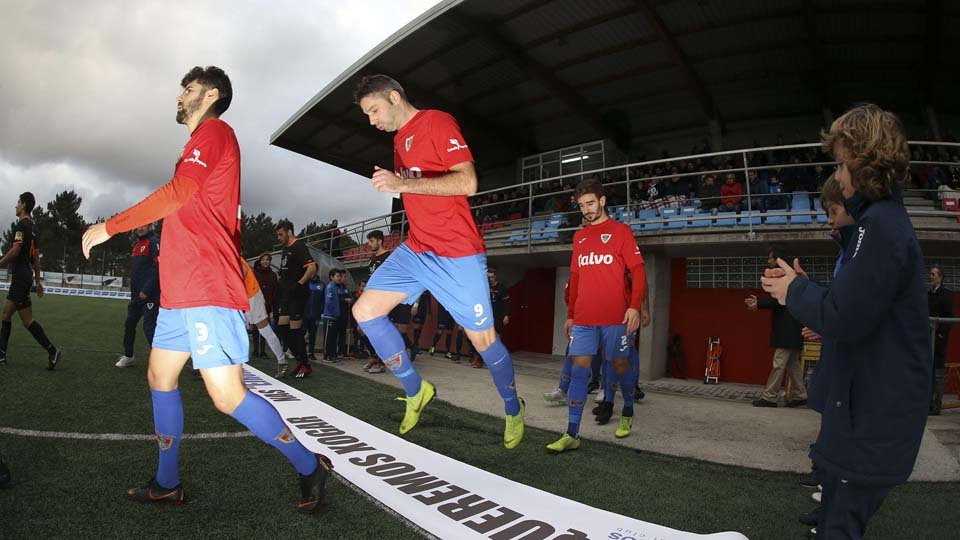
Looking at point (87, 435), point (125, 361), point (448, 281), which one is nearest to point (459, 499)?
point (448, 281)

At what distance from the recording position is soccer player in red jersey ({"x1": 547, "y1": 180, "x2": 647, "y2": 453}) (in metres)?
3.96

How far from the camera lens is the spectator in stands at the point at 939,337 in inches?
217

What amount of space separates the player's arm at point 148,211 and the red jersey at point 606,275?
2.99m

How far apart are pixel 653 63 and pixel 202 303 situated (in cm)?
1475

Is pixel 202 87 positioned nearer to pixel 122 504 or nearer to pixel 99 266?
pixel 122 504

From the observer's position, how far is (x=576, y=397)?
3896 mm

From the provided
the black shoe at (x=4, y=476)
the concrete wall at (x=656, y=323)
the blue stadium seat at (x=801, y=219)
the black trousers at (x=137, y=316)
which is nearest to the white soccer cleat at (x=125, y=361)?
the black trousers at (x=137, y=316)

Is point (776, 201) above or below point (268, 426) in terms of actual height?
above

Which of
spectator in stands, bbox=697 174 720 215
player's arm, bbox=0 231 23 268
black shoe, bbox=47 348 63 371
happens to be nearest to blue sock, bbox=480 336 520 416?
black shoe, bbox=47 348 63 371

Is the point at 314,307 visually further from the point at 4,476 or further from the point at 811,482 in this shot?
the point at 811,482

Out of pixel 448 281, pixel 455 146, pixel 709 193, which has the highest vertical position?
pixel 709 193

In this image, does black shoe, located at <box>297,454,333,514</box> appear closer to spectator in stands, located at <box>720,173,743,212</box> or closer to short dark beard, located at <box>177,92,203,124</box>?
short dark beard, located at <box>177,92,203,124</box>

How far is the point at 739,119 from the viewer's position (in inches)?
650

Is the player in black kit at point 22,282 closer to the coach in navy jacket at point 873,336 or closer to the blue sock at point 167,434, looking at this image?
the blue sock at point 167,434
